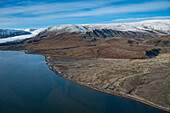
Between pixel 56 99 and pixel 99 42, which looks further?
pixel 99 42

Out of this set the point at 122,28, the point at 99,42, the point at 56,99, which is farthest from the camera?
the point at 122,28

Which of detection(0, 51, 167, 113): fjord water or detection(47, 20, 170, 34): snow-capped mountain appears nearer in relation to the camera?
detection(0, 51, 167, 113): fjord water

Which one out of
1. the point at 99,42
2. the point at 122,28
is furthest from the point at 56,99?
the point at 122,28

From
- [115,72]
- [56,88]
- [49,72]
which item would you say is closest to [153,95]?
[115,72]

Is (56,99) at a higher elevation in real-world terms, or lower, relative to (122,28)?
lower

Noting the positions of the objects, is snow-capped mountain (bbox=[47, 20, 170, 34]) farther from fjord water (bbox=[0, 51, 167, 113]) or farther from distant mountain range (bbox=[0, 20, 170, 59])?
fjord water (bbox=[0, 51, 167, 113])

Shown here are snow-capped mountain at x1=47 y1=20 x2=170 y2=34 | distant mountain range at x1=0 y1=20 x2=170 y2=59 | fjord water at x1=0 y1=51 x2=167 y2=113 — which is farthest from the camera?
snow-capped mountain at x1=47 y1=20 x2=170 y2=34

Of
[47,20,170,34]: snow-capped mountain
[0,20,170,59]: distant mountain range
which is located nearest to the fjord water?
[0,20,170,59]: distant mountain range

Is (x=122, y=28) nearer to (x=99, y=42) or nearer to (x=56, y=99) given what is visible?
(x=99, y=42)

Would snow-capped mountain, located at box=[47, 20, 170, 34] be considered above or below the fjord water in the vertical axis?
above

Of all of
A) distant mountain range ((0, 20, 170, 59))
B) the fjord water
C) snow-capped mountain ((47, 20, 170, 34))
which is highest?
snow-capped mountain ((47, 20, 170, 34))

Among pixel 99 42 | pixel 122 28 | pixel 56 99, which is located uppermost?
pixel 122 28
